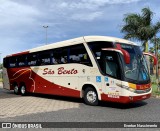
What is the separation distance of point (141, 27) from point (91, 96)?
Result: 18.4 metres

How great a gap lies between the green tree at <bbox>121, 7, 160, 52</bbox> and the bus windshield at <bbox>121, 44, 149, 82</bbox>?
56.5ft

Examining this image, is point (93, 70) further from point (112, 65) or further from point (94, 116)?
point (94, 116)

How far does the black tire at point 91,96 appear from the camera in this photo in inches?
525

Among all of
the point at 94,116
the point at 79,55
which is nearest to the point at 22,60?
the point at 79,55

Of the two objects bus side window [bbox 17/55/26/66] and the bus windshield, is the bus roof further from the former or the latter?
bus side window [bbox 17/55/26/66]

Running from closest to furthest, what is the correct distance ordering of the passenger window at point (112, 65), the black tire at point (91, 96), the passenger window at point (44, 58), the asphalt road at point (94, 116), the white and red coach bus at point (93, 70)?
the asphalt road at point (94, 116) → the white and red coach bus at point (93, 70) → the passenger window at point (112, 65) → the black tire at point (91, 96) → the passenger window at point (44, 58)

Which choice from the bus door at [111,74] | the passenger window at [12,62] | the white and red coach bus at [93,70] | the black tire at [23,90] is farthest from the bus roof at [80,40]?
the passenger window at [12,62]

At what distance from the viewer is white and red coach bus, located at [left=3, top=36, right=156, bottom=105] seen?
39.5 ft

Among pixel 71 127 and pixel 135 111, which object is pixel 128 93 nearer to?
pixel 135 111

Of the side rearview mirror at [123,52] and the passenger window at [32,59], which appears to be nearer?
the side rearview mirror at [123,52]

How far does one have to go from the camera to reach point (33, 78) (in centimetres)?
1858

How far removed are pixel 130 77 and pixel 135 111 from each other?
1420 mm

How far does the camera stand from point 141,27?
30.1 m

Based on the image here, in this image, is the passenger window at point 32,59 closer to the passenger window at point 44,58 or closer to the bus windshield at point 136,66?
the passenger window at point 44,58
